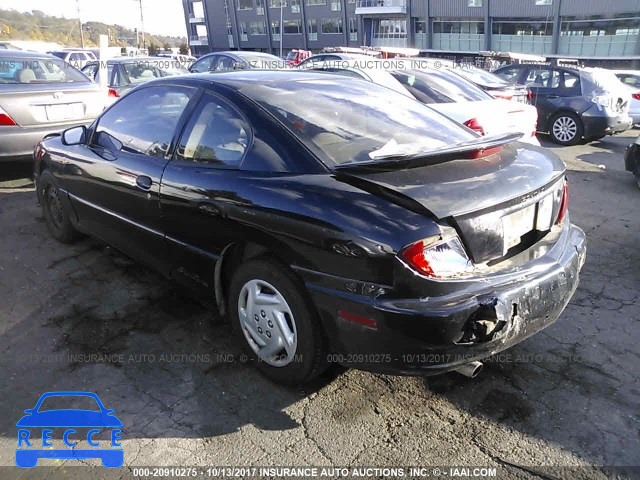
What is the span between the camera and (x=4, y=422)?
2.57 m

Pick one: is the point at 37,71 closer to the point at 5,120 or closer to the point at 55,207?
the point at 5,120

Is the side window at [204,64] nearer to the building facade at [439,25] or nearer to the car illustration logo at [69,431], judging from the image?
the car illustration logo at [69,431]

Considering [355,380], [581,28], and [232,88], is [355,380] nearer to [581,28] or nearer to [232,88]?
[232,88]

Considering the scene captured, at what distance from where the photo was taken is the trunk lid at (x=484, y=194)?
2246 millimetres

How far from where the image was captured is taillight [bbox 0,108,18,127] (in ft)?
19.6

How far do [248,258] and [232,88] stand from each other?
3.38 feet

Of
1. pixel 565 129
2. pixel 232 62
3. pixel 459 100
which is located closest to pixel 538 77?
pixel 565 129

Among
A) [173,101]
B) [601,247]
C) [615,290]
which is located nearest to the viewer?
[173,101]

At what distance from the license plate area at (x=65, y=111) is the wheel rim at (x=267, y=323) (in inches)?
196

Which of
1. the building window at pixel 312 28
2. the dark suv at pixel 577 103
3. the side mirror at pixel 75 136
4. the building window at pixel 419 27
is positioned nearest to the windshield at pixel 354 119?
the side mirror at pixel 75 136

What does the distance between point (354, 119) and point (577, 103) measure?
8566mm

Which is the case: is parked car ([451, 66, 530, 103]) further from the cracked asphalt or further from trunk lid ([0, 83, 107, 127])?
trunk lid ([0, 83, 107, 127])

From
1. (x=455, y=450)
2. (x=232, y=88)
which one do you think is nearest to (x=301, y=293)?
(x=455, y=450)

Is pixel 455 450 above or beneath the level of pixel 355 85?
beneath
